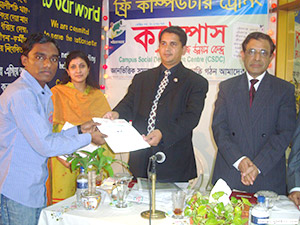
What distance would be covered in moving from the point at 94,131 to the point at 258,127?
3.73 ft

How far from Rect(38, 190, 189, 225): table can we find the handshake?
389 millimetres

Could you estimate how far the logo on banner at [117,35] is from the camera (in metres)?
4.68

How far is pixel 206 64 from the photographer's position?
437 centimetres

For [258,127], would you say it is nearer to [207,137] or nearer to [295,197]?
[295,197]

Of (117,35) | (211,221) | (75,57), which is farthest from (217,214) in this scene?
(117,35)

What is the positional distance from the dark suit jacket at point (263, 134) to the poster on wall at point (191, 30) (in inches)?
79.4

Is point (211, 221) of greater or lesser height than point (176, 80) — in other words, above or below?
below

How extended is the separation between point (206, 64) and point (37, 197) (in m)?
3.09

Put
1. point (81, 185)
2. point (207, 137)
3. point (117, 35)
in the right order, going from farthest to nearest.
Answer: point (117, 35) < point (207, 137) < point (81, 185)

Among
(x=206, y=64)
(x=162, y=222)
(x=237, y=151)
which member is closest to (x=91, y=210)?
(x=162, y=222)

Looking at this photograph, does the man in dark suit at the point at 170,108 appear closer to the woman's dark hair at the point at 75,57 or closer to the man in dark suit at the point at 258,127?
the man in dark suit at the point at 258,127

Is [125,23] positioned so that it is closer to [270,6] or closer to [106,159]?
[270,6]

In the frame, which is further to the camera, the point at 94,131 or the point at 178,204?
the point at 94,131

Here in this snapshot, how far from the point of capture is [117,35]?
4.71 m
